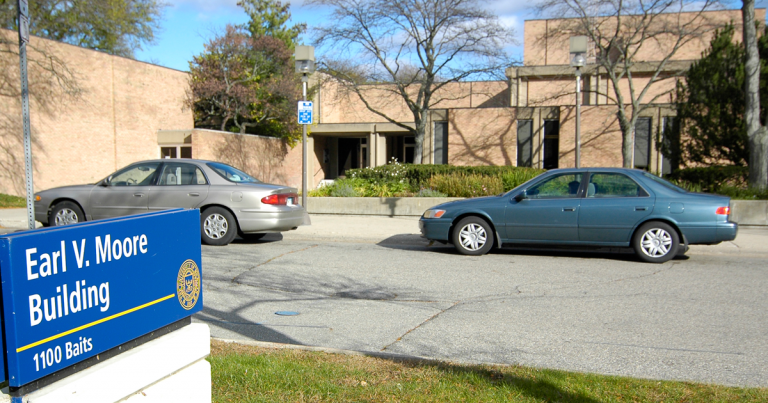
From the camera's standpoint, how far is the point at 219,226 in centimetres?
1105

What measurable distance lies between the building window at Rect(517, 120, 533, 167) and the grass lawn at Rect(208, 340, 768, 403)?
23096 millimetres

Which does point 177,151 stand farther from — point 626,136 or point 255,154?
point 626,136

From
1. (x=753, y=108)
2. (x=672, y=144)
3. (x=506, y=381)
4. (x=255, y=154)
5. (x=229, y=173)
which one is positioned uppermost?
(x=753, y=108)

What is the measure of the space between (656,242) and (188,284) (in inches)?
335

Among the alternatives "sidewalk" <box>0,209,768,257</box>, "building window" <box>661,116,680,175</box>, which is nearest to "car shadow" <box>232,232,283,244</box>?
"sidewalk" <box>0,209,768,257</box>

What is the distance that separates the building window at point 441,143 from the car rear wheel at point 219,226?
57.6 feet

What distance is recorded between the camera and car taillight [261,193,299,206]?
11039 mm

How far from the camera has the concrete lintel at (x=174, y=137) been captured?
27.1 m

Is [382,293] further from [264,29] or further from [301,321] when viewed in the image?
[264,29]

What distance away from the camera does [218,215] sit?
435 inches

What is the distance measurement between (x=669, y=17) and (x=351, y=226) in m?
18.6

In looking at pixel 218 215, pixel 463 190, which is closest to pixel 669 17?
pixel 463 190

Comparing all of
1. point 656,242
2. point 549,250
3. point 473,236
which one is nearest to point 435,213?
point 473,236

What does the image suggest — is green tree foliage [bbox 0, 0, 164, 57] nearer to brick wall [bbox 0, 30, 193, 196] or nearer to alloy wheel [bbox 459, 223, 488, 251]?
brick wall [bbox 0, 30, 193, 196]
